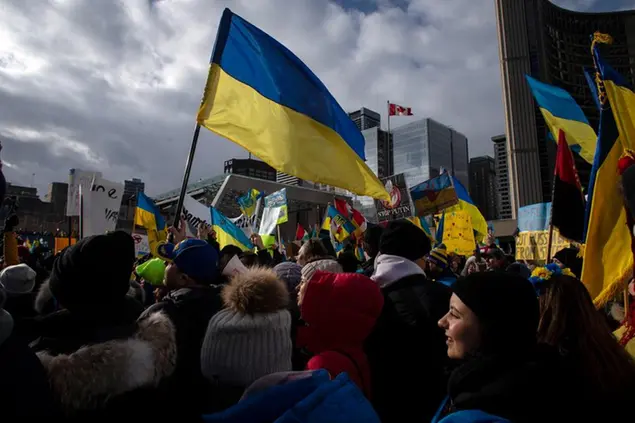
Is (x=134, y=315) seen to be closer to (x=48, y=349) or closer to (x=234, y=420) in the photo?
(x=48, y=349)

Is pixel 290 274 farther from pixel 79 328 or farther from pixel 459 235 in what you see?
pixel 459 235

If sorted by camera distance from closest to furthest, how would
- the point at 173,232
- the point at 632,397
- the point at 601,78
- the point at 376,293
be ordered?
the point at 632,397 → the point at 376,293 → the point at 601,78 → the point at 173,232

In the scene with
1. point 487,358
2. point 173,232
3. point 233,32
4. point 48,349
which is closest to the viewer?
point 48,349

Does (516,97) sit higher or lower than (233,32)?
higher

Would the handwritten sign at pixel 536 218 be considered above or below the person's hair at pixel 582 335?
above

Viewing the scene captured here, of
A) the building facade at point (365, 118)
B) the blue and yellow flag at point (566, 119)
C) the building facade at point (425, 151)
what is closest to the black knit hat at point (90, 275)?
the blue and yellow flag at point (566, 119)

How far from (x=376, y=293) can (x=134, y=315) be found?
1.15 m

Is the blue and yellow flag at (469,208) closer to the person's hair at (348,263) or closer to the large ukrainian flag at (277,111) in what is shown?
the large ukrainian flag at (277,111)

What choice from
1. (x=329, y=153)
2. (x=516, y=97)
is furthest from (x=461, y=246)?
(x=516, y=97)

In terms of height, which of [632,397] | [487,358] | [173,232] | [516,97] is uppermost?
[516,97]

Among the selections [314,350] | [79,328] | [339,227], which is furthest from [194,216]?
[79,328]

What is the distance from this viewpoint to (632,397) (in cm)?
174

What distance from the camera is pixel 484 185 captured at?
65.4 m

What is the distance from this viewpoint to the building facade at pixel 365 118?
10719 centimetres
